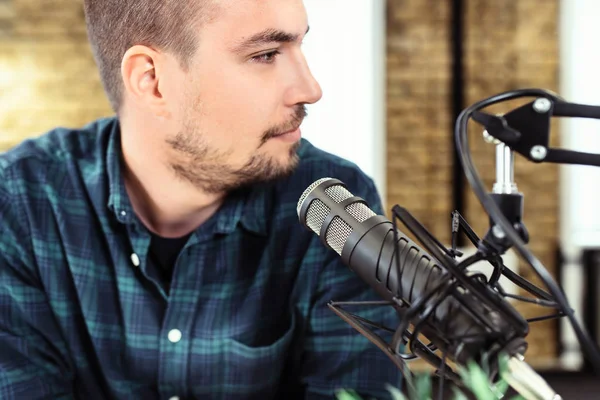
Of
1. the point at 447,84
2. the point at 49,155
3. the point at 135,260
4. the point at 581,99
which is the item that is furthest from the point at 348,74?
the point at 135,260

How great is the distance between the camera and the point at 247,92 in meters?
1.12

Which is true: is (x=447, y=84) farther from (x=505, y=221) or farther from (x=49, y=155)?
(x=505, y=221)

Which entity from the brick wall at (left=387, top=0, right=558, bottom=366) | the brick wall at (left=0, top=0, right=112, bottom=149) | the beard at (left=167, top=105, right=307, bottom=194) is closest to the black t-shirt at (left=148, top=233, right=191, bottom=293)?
the beard at (left=167, top=105, right=307, bottom=194)

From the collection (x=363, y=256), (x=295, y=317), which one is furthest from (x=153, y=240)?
(x=363, y=256)

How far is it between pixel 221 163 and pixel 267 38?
0.22 metres

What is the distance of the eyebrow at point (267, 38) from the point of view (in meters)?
1.09

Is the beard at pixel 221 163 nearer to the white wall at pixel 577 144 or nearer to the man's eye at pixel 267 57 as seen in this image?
the man's eye at pixel 267 57

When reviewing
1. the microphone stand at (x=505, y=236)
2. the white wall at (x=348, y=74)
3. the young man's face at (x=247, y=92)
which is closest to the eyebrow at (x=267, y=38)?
the young man's face at (x=247, y=92)

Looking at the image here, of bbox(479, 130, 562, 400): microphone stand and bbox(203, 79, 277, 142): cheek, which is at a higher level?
bbox(203, 79, 277, 142): cheek

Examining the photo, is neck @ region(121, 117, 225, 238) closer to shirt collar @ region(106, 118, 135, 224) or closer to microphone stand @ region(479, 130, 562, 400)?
shirt collar @ region(106, 118, 135, 224)

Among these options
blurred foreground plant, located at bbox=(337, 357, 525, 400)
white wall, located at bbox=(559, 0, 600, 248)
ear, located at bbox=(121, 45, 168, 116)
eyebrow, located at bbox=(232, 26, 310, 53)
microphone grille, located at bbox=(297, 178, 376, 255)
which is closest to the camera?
blurred foreground plant, located at bbox=(337, 357, 525, 400)

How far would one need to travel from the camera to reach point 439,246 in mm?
578

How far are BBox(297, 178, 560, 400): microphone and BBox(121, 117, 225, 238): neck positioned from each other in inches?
22.8

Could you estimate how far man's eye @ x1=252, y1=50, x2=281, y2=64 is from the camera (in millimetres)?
1115
